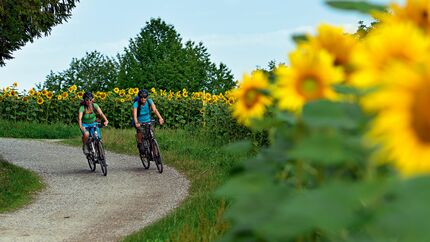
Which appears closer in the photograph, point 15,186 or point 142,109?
point 15,186

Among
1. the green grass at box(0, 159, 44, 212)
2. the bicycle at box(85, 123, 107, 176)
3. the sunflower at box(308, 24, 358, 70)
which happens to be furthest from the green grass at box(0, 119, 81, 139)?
the sunflower at box(308, 24, 358, 70)

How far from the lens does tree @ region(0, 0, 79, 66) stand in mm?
15281

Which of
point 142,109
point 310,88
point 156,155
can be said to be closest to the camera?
point 310,88

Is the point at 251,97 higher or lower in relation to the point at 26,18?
lower

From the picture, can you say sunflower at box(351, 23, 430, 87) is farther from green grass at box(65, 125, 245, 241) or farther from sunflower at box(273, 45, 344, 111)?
green grass at box(65, 125, 245, 241)

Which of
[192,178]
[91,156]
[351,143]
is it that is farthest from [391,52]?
[91,156]

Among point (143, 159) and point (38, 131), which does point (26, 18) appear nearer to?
point (143, 159)

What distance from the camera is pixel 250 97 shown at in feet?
6.91

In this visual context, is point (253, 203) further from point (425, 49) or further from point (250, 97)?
point (250, 97)

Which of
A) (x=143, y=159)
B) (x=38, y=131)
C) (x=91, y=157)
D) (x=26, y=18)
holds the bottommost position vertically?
(x=143, y=159)

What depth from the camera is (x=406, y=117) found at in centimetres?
111

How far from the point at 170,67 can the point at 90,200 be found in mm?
22978

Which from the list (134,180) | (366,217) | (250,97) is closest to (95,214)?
(134,180)

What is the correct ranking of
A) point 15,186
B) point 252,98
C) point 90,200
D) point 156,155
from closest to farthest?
point 252,98 < point 90,200 < point 15,186 < point 156,155
